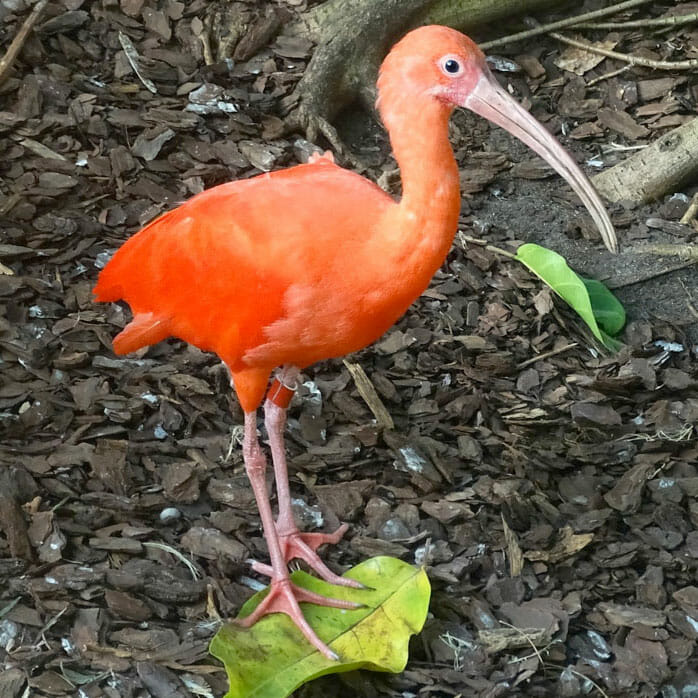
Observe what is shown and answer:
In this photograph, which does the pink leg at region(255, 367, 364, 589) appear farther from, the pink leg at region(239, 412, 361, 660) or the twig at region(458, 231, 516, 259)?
the twig at region(458, 231, 516, 259)

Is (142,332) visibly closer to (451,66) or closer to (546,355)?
(451,66)

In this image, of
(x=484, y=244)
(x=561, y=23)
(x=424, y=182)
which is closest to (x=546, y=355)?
(x=484, y=244)

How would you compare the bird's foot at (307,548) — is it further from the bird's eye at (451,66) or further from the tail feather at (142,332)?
the bird's eye at (451,66)

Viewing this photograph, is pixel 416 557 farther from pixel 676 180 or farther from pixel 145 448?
pixel 676 180

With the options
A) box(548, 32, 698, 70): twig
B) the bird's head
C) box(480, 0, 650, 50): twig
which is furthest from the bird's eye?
box(548, 32, 698, 70): twig

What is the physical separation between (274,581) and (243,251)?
1.05 meters

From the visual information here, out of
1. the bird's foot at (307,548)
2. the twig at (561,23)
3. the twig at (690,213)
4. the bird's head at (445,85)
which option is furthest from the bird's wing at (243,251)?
the twig at (561,23)

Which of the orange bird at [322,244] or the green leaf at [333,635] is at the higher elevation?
the orange bird at [322,244]

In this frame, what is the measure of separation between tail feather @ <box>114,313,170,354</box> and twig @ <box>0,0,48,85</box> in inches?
77.5

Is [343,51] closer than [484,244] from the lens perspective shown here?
No

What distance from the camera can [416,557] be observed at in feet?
10.6

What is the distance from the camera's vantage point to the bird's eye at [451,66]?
238 centimetres

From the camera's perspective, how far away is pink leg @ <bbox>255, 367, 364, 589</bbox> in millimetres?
3121

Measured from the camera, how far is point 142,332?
3010mm
